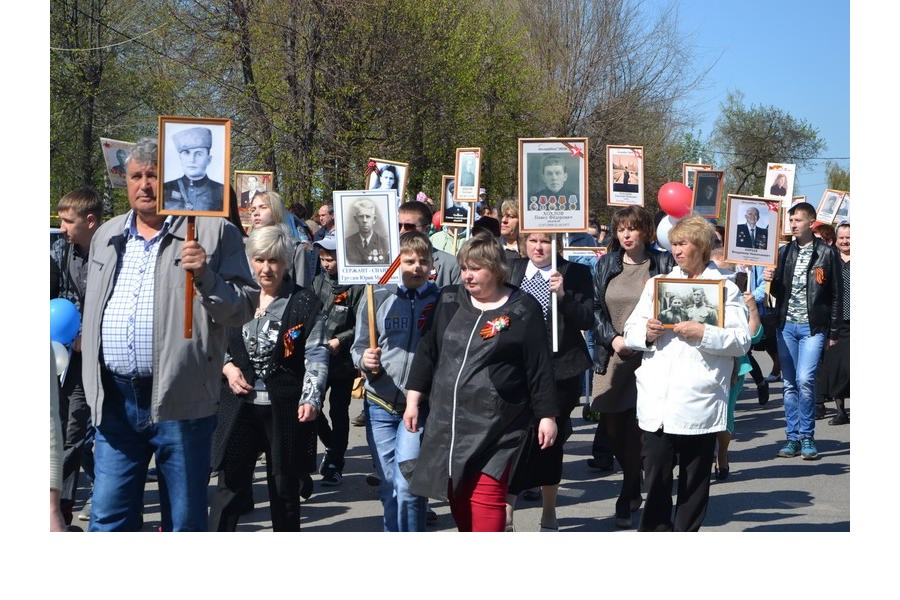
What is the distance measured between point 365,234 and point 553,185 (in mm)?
1360

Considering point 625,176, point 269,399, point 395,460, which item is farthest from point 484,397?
point 625,176

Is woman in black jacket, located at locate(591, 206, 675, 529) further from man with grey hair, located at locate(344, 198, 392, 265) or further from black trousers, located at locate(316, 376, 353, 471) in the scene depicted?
black trousers, located at locate(316, 376, 353, 471)

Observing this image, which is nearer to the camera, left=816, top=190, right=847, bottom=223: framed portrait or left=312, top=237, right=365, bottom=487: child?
left=312, top=237, right=365, bottom=487: child

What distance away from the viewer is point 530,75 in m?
37.1

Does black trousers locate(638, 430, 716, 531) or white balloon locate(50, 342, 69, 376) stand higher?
white balloon locate(50, 342, 69, 376)

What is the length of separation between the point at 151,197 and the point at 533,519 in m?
3.68

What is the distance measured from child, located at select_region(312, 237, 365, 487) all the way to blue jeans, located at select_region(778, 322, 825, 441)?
3832mm

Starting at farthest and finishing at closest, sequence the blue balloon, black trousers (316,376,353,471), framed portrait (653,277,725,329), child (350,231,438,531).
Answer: black trousers (316,376,353,471) < child (350,231,438,531) < framed portrait (653,277,725,329) < the blue balloon

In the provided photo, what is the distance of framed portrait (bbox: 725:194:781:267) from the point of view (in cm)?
759

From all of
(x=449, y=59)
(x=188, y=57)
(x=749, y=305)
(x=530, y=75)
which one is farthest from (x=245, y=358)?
(x=530, y=75)

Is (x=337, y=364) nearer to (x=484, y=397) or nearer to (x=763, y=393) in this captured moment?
(x=484, y=397)

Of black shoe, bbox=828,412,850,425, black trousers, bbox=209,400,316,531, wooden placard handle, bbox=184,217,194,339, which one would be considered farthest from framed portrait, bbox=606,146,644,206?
wooden placard handle, bbox=184,217,194,339

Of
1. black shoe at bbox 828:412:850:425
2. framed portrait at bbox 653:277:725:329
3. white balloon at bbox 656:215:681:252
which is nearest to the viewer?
framed portrait at bbox 653:277:725:329
